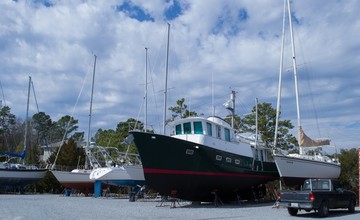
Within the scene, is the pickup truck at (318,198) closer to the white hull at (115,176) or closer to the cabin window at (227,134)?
the cabin window at (227,134)

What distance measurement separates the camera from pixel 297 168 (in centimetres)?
2522

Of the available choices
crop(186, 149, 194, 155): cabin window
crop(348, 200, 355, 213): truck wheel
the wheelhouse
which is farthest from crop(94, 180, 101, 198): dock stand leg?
crop(348, 200, 355, 213): truck wheel

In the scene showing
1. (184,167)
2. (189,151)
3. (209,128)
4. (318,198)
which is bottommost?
(318,198)

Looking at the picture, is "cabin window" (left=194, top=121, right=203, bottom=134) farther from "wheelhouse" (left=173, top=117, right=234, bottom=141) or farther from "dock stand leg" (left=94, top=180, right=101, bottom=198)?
"dock stand leg" (left=94, top=180, right=101, bottom=198)

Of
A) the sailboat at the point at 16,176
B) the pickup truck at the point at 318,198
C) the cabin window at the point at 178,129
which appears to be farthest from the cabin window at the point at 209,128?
the sailboat at the point at 16,176

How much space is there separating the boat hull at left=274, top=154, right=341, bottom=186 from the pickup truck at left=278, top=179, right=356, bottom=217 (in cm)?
609

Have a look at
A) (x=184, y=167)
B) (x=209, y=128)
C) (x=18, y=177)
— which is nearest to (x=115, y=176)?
(x=209, y=128)

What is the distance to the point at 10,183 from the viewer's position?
40.7 metres

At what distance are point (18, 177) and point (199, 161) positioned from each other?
1027 inches

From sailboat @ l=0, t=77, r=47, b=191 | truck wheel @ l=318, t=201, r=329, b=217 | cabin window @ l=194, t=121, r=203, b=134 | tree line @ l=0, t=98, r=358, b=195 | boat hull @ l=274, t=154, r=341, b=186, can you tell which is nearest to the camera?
truck wheel @ l=318, t=201, r=329, b=217

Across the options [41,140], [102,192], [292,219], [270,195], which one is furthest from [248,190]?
[41,140]

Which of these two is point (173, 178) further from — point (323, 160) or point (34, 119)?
point (34, 119)

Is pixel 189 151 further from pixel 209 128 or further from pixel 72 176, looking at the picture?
pixel 72 176

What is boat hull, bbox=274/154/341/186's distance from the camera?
80.2ft
